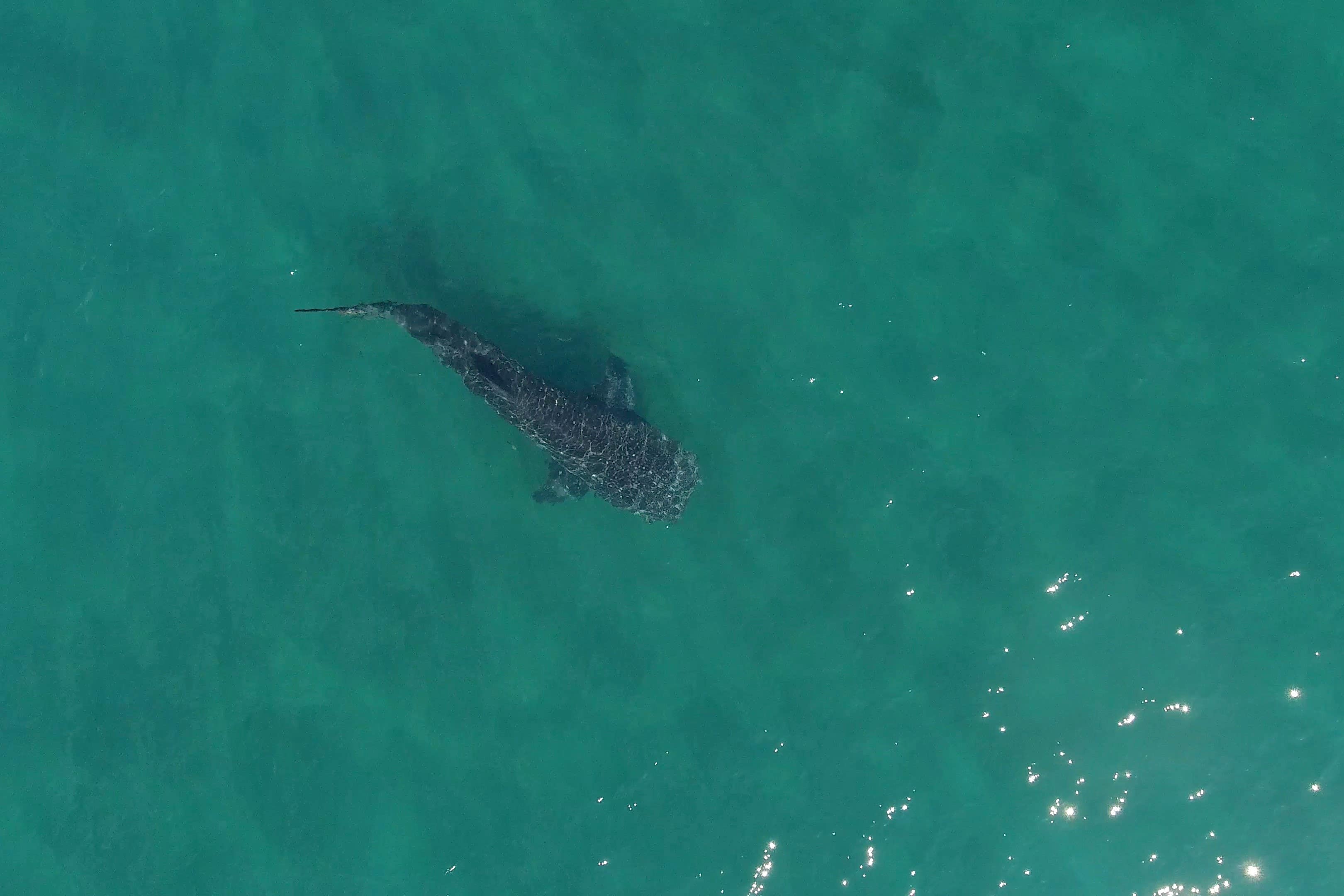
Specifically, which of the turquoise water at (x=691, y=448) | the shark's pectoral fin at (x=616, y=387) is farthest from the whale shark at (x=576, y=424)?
the turquoise water at (x=691, y=448)

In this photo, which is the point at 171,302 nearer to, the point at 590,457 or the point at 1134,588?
the point at 590,457

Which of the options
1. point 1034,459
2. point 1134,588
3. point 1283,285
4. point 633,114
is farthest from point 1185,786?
point 633,114

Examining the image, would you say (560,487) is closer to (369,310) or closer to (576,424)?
(576,424)

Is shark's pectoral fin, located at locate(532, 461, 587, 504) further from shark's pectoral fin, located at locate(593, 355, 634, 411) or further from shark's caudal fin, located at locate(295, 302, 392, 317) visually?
shark's caudal fin, located at locate(295, 302, 392, 317)

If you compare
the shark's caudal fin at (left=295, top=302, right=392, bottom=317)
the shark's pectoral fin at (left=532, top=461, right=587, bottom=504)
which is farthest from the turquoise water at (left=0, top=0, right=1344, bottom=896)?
the shark's caudal fin at (left=295, top=302, right=392, bottom=317)

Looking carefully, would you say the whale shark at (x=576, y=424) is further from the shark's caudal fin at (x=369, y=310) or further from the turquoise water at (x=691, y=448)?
the turquoise water at (x=691, y=448)
